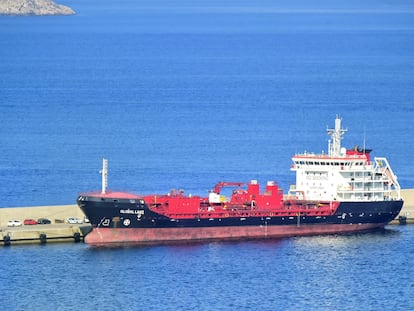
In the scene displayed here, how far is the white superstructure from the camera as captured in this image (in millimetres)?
116688

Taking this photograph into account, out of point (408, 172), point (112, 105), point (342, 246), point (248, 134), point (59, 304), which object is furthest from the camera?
point (112, 105)

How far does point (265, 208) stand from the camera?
113750 mm

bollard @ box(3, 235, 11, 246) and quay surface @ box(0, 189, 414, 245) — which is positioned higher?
quay surface @ box(0, 189, 414, 245)

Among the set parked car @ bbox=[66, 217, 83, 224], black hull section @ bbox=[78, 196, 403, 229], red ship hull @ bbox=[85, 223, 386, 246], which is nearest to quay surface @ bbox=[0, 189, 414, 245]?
parked car @ bbox=[66, 217, 83, 224]

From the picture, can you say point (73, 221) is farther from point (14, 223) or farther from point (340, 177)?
point (340, 177)

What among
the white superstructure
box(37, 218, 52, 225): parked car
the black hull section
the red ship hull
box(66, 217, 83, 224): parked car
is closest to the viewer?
the black hull section

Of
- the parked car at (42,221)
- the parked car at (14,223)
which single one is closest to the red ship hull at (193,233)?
the parked car at (42,221)

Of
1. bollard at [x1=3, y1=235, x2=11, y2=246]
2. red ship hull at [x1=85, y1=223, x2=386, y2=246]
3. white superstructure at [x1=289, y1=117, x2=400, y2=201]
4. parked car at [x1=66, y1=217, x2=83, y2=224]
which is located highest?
white superstructure at [x1=289, y1=117, x2=400, y2=201]

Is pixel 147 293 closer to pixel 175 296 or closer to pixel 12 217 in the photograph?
pixel 175 296

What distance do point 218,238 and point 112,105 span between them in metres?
88.9

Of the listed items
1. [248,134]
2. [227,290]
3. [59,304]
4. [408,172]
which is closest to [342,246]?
[227,290]

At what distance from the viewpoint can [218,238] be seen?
112125 mm

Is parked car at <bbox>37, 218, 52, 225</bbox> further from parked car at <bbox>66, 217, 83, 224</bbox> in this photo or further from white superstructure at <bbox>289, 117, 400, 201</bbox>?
white superstructure at <bbox>289, 117, 400, 201</bbox>

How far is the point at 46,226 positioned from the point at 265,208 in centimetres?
1471
